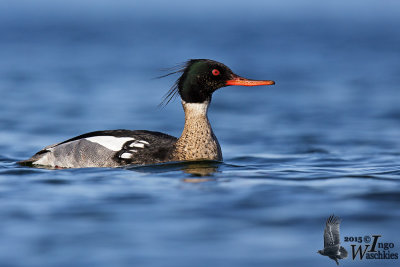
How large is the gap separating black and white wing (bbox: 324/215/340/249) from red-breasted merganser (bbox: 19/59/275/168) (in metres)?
3.28

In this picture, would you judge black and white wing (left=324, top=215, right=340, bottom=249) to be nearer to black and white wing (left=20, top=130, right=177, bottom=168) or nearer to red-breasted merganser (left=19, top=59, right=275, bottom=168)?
red-breasted merganser (left=19, top=59, right=275, bottom=168)

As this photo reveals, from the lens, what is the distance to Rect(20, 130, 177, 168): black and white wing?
1085 centimetres

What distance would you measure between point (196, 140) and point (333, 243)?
3.95m

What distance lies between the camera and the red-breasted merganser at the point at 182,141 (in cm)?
1087

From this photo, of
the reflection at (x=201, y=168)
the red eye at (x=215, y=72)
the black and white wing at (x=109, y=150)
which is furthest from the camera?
the red eye at (x=215, y=72)

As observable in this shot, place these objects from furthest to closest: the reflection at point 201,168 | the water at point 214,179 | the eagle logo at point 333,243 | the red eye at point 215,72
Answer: the red eye at point 215,72
the reflection at point 201,168
the water at point 214,179
the eagle logo at point 333,243

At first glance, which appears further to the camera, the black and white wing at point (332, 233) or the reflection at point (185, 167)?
the reflection at point (185, 167)

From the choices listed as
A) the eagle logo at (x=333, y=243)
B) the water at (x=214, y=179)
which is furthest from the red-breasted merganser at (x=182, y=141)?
the eagle logo at (x=333, y=243)

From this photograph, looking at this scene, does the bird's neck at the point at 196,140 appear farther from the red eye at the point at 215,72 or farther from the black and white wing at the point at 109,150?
the red eye at the point at 215,72

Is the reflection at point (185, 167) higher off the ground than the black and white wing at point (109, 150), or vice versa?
the black and white wing at point (109, 150)

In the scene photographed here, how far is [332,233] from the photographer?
24.7ft

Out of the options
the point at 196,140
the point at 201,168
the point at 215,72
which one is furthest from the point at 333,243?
the point at 215,72

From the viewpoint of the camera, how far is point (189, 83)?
11.0 meters

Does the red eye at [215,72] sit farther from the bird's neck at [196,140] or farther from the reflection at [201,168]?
the reflection at [201,168]
